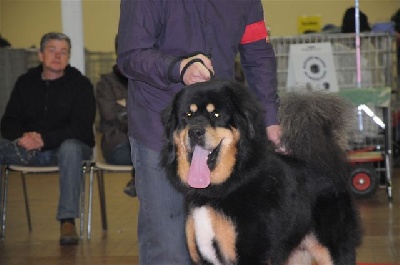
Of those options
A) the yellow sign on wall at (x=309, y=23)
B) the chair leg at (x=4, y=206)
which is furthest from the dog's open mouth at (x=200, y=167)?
the yellow sign on wall at (x=309, y=23)

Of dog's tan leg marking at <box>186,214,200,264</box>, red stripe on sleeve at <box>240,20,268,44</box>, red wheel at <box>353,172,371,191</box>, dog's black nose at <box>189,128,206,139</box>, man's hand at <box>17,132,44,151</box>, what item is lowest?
red wheel at <box>353,172,371,191</box>

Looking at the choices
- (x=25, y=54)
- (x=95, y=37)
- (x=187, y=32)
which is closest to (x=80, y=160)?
(x=187, y=32)

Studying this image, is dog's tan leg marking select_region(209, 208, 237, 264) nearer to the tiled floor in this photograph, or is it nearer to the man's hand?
the tiled floor

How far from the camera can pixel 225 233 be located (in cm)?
281

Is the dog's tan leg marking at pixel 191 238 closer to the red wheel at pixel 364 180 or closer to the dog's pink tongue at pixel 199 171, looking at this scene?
the dog's pink tongue at pixel 199 171

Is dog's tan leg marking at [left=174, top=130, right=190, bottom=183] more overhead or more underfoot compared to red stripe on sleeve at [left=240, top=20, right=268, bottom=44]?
more underfoot

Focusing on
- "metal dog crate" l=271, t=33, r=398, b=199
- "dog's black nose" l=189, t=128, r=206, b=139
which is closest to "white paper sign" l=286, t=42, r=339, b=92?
"metal dog crate" l=271, t=33, r=398, b=199

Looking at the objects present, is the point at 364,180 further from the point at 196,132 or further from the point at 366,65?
the point at 196,132

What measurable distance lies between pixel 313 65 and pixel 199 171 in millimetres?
4934

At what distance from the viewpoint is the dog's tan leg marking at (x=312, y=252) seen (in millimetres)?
3230

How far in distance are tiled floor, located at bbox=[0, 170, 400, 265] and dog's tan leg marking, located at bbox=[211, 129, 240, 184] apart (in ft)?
7.54

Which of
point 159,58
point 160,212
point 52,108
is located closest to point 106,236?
point 52,108

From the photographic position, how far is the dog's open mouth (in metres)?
2.77

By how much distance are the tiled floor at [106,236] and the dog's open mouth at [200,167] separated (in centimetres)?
234
